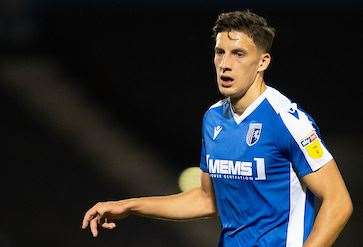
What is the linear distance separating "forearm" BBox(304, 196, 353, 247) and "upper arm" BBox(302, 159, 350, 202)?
0.09ft

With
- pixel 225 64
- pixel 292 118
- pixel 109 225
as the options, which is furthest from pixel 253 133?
pixel 109 225

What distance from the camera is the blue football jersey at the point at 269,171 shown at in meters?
3.87

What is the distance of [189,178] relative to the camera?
9266mm

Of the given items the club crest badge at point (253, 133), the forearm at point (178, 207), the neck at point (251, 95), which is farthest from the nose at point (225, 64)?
the forearm at point (178, 207)

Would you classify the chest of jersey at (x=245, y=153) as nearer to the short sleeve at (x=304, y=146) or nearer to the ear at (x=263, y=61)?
the short sleeve at (x=304, y=146)

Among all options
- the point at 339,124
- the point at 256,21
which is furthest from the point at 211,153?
the point at 339,124

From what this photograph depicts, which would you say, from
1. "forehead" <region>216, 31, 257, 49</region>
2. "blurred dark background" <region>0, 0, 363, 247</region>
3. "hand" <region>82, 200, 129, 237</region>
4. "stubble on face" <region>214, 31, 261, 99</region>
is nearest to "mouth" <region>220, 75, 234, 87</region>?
"stubble on face" <region>214, 31, 261, 99</region>

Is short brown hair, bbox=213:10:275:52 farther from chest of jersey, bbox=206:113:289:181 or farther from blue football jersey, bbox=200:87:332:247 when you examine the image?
chest of jersey, bbox=206:113:289:181

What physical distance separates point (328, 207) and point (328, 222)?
2.2 inches

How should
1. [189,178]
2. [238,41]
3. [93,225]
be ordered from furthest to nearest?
[189,178]
[93,225]
[238,41]

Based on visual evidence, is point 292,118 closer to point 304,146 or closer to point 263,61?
point 304,146

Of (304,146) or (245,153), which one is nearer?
(304,146)

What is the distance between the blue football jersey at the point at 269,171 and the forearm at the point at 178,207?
0.28 meters

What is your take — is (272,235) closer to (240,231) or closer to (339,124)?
(240,231)
